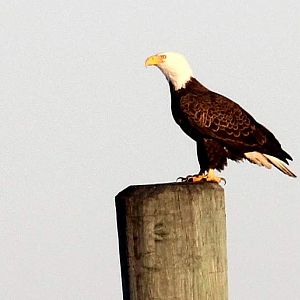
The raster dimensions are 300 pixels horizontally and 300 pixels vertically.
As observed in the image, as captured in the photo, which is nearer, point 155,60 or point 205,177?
point 205,177

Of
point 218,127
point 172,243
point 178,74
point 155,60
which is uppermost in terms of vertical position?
point 155,60

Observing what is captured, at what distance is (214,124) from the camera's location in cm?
1037

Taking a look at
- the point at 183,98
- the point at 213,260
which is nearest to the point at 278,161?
the point at 183,98

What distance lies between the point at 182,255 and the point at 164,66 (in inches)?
251

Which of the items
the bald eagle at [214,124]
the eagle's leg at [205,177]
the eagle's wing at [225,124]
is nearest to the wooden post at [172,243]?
the eagle's leg at [205,177]

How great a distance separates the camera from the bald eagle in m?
10.3

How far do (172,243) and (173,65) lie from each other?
20.7ft

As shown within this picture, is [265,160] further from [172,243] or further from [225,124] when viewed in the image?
[172,243]

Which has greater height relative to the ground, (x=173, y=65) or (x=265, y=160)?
(x=173, y=65)

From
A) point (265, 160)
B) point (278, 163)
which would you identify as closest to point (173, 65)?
point (265, 160)

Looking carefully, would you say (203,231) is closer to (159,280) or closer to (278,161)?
(159,280)

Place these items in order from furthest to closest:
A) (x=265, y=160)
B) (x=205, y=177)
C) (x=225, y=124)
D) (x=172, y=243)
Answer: (x=265, y=160)
(x=225, y=124)
(x=205, y=177)
(x=172, y=243)

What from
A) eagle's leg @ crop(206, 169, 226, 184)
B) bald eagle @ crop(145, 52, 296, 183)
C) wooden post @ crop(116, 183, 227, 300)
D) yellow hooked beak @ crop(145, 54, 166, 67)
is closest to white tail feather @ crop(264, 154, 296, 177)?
bald eagle @ crop(145, 52, 296, 183)

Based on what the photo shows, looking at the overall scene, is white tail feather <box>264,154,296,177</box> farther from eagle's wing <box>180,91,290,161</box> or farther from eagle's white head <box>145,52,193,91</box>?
eagle's white head <box>145,52,193,91</box>
